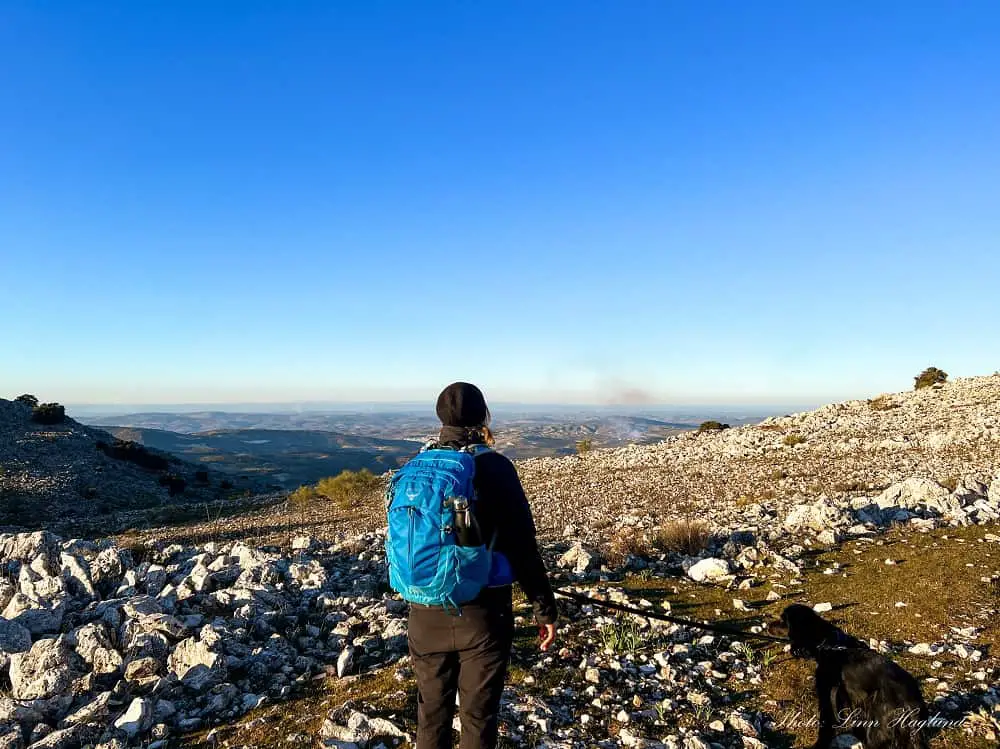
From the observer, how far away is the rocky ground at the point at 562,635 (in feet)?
14.4

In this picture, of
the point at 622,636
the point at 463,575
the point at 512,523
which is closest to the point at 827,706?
the point at 622,636

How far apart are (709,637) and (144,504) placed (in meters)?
34.4

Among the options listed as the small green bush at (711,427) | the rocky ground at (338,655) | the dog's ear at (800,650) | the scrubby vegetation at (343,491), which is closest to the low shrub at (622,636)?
the rocky ground at (338,655)

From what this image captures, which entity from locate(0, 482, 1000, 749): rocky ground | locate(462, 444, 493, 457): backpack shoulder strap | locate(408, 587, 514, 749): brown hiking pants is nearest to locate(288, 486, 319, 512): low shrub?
locate(0, 482, 1000, 749): rocky ground

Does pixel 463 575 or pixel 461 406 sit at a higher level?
pixel 461 406

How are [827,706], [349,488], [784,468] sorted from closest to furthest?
[827,706] → [784,468] → [349,488]

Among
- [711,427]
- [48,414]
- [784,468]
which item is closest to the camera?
[784,468]

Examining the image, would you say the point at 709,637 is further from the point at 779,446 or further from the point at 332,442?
the point at 332,442

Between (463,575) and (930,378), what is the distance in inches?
1633

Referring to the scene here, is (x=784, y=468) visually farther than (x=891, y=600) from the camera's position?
Yes

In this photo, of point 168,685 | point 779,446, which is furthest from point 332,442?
point 168,685

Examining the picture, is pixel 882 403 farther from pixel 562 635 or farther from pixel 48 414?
pixel 48 414

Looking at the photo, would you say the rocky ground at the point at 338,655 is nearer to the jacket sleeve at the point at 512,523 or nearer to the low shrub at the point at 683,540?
the low shrub at the point at 683,540

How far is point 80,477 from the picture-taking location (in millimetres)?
31797
